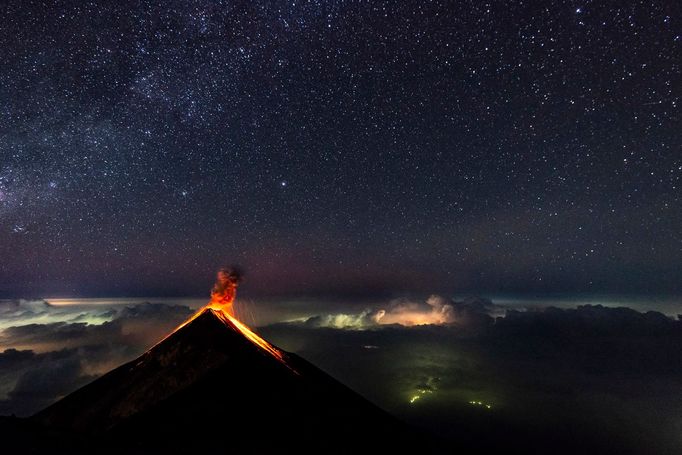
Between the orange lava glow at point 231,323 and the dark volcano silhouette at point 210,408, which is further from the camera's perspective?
the orange lava glow at point 231,323

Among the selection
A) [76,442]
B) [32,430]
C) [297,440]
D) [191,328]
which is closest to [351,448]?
[297,440]

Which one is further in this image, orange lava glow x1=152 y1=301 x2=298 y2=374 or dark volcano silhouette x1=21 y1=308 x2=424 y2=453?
orange lava glow x1=152 y1=301 x2=298 y2=374

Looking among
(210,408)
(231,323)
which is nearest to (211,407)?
(210,408)

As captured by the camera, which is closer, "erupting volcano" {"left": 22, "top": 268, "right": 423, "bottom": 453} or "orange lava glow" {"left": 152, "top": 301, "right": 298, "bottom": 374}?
"erupting volcano" {"left": 22, "top": 268, "right": 423, "bottom": 453}

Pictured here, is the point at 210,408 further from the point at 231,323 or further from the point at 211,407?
the point at 231,323

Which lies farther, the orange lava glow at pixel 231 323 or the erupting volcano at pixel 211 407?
the orange lava glow at pixel 231 323

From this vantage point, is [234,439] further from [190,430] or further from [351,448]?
[351,448]
